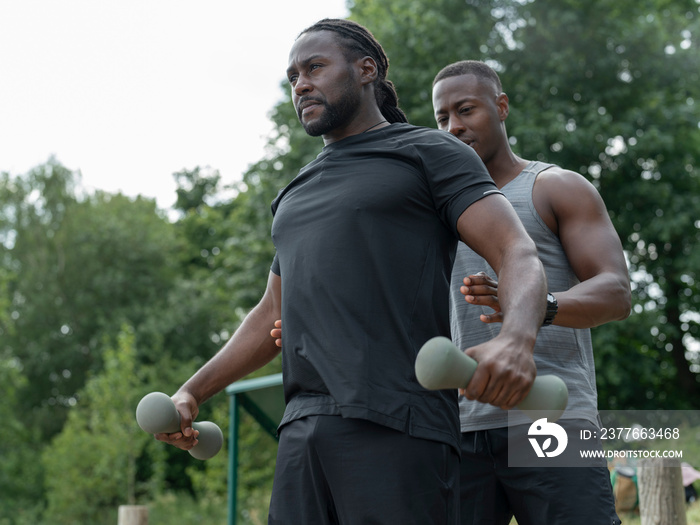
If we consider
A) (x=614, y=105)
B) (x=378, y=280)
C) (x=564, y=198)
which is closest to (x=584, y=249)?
(x=564, y=198)

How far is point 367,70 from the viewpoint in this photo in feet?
7.14

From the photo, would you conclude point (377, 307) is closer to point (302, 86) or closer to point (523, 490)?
point (302, 86)

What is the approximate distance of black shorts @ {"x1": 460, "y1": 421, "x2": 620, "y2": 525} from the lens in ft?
7.56

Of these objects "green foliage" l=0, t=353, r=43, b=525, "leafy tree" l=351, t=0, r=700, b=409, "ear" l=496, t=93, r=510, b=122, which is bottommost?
"green foliage" l=0, t=353, r=43, b=525

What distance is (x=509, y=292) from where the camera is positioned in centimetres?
166

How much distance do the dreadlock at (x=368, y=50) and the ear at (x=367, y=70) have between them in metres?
0.02

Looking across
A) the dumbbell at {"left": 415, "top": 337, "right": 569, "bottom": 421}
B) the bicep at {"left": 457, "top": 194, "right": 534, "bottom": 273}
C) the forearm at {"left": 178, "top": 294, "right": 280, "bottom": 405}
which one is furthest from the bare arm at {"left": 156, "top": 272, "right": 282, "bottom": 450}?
the dumbbell at {"left": 415, "top": 337, "right": 569, "bottom": 421}

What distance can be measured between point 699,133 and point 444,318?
49.6ft

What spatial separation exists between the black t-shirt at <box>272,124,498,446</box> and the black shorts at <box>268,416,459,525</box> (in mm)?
39

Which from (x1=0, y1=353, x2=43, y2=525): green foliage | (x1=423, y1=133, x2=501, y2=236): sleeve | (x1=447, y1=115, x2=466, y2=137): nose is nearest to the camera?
(x1=423, y1=133, x2=501, y2=236): sleeve

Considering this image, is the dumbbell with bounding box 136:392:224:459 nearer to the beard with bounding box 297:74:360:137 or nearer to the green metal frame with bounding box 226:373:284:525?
the beard with bounding box 297:74:360:137

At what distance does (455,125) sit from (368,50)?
0.80 m

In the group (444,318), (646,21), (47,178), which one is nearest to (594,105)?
(646,21)

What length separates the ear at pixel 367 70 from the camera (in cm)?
216
